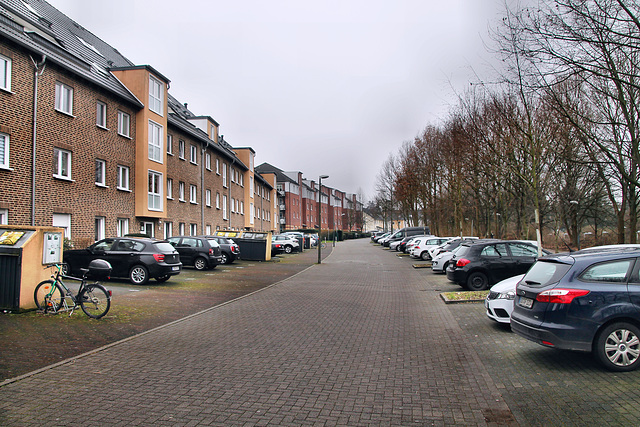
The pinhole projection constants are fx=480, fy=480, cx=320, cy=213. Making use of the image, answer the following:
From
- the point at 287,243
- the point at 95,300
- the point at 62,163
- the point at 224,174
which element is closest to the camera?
the point at 95,300

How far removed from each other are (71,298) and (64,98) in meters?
13.0

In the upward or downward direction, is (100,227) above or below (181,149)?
below

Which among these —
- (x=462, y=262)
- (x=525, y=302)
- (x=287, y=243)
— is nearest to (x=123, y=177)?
(x=462, y=262)

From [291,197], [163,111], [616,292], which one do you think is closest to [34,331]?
[616,292]

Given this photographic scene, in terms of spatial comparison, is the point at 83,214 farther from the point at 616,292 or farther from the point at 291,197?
the point at 291,197

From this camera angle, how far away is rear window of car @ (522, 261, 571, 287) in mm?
6291

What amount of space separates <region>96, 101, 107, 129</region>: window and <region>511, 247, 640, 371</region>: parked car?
20886mm

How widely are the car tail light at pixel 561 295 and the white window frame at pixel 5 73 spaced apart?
57.0ft

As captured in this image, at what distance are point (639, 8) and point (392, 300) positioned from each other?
8.45 meters

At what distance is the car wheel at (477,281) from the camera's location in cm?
1422

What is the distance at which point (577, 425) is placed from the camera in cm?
432

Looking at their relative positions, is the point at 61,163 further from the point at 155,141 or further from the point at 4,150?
the point at 155,141

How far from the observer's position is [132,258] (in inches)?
598

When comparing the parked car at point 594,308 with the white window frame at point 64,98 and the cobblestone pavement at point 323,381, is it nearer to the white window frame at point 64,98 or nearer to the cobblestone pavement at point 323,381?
the cobblestone pavement at point 323,381
